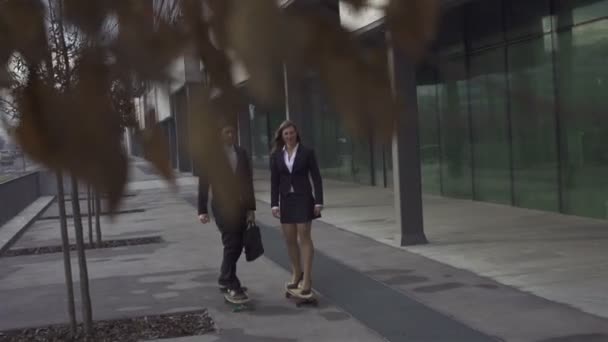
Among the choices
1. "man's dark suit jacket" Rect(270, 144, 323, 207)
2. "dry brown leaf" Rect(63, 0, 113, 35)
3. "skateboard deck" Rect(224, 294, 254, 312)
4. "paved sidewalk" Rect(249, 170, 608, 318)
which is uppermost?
"dry brown leaf" Rect(63, 0, 113, 35)

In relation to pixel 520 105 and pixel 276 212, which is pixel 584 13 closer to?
pixel 276 212

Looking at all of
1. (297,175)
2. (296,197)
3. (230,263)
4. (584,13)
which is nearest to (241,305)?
(230,263)

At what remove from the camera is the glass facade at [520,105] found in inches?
43.1

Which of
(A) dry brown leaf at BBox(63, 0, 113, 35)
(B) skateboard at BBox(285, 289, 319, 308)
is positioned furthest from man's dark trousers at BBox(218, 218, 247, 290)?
(A) dry brown leaf at BBox(63, 0, 113, 35)

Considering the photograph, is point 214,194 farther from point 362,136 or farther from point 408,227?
point 408,227

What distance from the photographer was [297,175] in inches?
291

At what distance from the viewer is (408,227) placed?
10.3 meters

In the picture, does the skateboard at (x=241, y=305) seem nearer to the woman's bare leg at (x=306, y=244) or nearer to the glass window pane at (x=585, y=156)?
the woman's bare leg at (x=306, y=244)

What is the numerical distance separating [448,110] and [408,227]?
30.2 ft

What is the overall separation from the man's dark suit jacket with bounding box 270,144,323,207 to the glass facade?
1.42 m

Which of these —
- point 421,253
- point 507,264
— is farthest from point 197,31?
point 421,253

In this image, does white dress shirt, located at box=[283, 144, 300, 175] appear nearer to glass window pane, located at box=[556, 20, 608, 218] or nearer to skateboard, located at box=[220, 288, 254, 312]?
skateboard, located at box=[220, 288, 254, 312]

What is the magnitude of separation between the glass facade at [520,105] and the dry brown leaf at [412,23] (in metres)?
0.03

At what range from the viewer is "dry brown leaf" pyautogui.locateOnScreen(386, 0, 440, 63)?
1.05 meters
